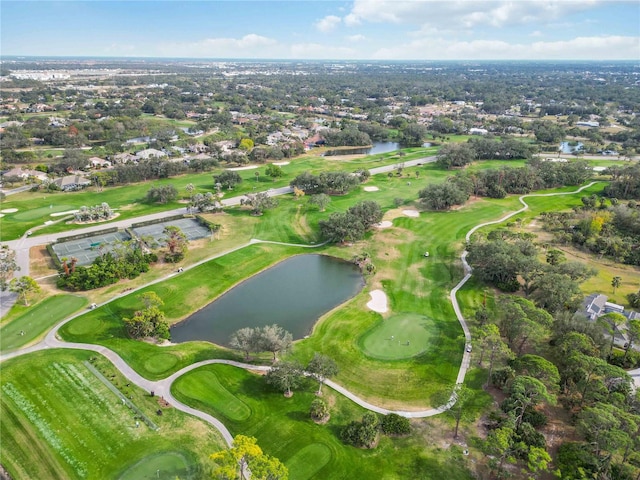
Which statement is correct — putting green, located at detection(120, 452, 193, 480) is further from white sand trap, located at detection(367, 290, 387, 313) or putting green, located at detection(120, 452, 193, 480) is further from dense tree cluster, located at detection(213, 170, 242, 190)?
dense tree cluster, located at detection(213, 170, 242, 190)

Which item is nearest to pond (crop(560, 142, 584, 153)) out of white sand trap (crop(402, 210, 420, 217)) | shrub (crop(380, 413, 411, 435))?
white sand trap (crop(402, 210, 420, 217))

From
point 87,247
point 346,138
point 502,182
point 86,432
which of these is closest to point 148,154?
point 87,247

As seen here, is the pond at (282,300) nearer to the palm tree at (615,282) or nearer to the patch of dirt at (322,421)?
the patch of dirt at (322,421)

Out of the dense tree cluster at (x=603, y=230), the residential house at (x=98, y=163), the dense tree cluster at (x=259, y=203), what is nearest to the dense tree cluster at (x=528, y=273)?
the dense tree cluster at (x=603, y=230)

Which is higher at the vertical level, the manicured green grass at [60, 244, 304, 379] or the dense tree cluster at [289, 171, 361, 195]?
the dense tree cluster at [289, 171, 361, 195]

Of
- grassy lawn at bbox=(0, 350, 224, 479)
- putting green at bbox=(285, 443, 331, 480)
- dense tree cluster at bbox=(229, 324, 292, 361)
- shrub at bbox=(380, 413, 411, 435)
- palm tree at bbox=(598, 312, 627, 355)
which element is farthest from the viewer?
dense tree cluster at bbox=(229, 324, 292, 361)

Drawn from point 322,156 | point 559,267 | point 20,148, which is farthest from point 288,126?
point 559,267

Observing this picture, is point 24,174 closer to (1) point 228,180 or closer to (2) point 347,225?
(1) point 228,180
